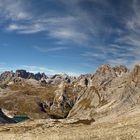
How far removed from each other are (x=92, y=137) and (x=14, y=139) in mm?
18198

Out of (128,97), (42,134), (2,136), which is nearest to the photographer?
(42,134)

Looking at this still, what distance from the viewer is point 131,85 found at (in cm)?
18138

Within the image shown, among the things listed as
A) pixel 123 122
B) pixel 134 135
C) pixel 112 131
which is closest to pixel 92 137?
pixel 112 131

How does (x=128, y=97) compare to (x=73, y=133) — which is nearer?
(x=73, y=133)

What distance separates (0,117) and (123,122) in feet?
392

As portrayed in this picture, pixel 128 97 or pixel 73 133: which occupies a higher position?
pixel 128 97

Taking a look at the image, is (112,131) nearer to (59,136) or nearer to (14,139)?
(59,136)

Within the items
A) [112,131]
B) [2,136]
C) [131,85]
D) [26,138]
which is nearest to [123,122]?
[112,131]

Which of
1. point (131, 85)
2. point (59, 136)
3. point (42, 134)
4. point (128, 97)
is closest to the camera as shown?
point (59, 136)

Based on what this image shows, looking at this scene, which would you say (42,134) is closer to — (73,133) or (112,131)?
(73,133)

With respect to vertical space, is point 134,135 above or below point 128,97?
below

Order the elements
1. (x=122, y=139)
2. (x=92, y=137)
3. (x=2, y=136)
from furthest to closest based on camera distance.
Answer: (x=2, y=136) → (x=92, y=137) → (x=122, y=139)

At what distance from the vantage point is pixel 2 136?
7919 cm

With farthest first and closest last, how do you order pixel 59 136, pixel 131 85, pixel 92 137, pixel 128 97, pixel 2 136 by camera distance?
pixel 131 85 < pixel 128 97 < pixel 2 136 < pixel 59 136 < pixel 92 137
